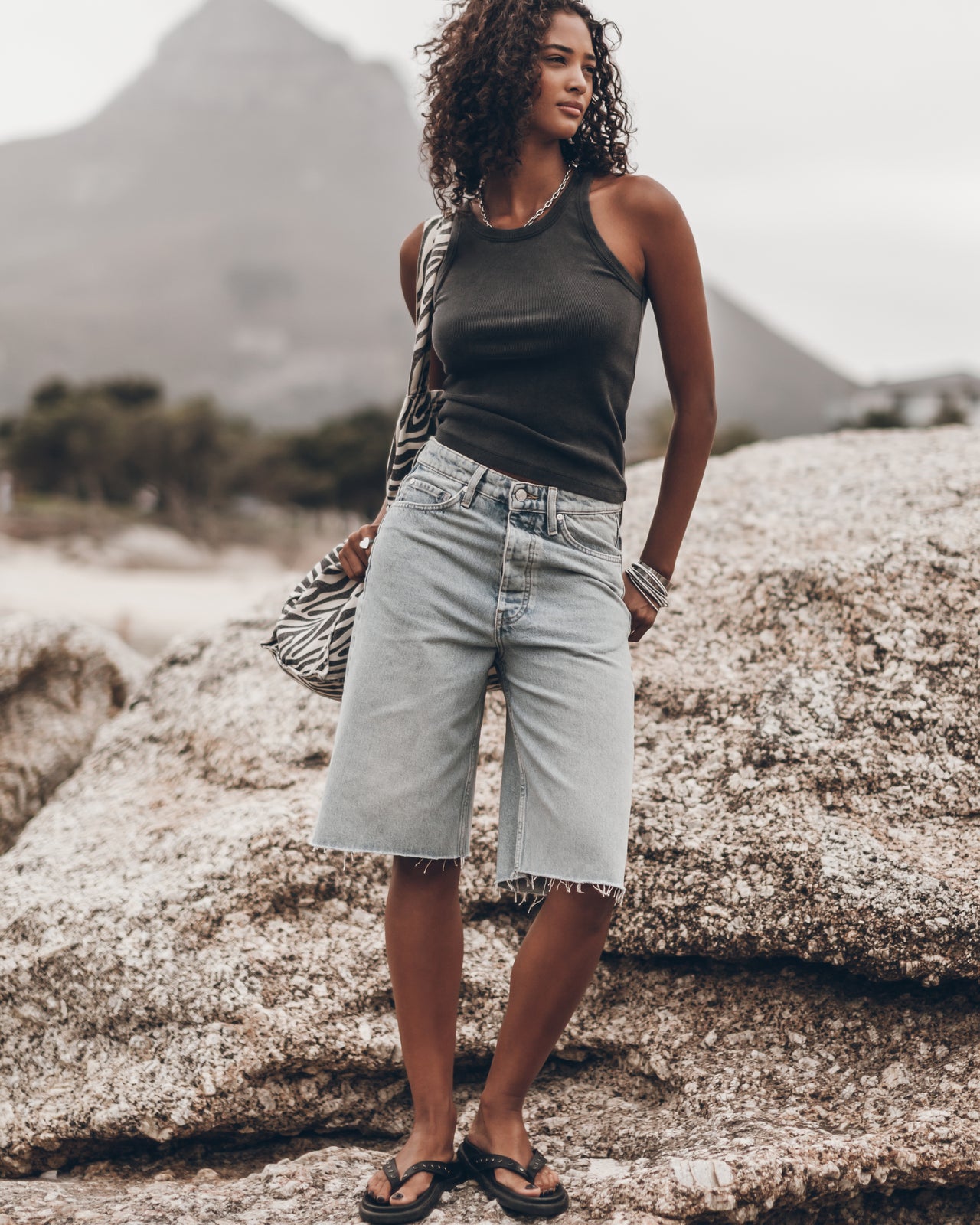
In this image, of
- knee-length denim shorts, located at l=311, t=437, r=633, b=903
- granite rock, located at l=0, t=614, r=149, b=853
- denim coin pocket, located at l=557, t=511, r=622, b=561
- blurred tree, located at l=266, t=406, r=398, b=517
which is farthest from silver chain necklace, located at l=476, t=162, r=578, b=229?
blurred tree, located at l=266, t=406, r=398, b=517

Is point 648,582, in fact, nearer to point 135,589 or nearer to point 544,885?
point 544,885

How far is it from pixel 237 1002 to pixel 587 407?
1823 millimetres

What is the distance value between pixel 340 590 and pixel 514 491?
2.18ft

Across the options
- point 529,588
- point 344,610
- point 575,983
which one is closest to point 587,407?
point 529,588

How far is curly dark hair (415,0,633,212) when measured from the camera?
2408 mm

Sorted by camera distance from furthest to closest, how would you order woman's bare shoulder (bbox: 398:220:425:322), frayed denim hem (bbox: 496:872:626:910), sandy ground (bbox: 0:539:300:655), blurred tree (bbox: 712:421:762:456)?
blurred tree (bbox: 712:421:762:456), sandy ground (bbox: 0:539:300:655), woman's bare shoulder (bbox: 398:220:425:322), frayed denim hem (bbox: 496:872:626:910)

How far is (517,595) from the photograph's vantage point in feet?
7.51

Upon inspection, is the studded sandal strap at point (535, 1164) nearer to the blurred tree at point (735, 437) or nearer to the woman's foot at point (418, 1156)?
the woman's foot at point (418, 1156)

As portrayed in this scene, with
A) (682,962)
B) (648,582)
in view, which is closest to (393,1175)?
(682,962)

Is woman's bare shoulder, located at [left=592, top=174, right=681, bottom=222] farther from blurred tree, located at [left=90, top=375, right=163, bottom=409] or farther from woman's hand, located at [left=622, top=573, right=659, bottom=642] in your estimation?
blurred tree, located at [left=90, top=375, right=163, bottom=409]

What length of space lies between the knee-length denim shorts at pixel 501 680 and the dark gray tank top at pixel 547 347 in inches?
2.6

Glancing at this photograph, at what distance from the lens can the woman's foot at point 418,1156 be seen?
7.65 feet

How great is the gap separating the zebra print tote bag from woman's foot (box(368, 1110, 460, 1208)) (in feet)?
3.29

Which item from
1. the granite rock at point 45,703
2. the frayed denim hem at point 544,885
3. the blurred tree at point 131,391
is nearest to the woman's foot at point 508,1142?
the frayed denim hem at point 544,885
